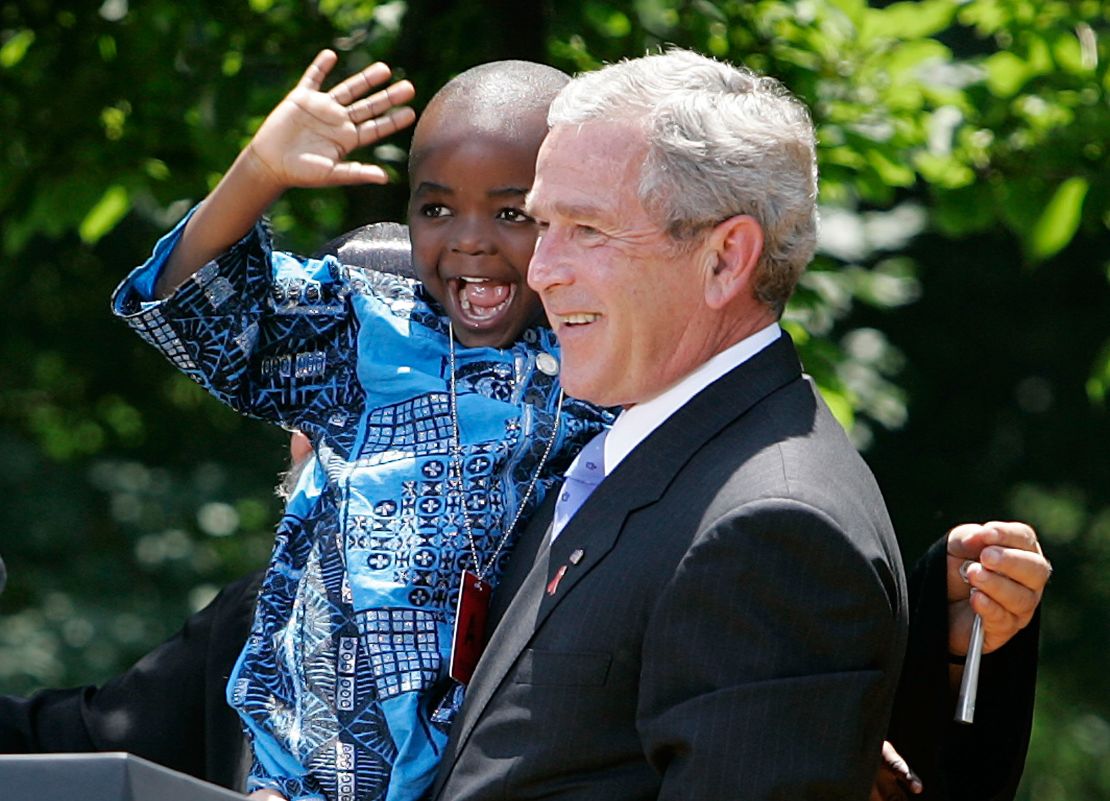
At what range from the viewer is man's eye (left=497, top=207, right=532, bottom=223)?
2.69 meters

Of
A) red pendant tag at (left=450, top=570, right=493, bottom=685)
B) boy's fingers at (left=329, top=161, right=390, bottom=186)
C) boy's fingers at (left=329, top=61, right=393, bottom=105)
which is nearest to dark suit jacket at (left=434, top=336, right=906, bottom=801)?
red pendant tag at (left=450, top=570, right=493, bottom=685)

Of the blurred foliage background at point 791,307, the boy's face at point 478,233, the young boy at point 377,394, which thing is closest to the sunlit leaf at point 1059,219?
the blurred foliage background at point 791,307

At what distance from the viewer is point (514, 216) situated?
8.85 feet

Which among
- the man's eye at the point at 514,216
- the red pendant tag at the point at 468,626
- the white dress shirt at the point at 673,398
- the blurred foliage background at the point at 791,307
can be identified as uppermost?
the man's eye at the point at 514,216

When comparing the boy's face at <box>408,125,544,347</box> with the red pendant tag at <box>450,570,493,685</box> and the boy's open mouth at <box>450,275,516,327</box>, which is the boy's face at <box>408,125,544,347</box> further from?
the red pendant tag at <box>450,570,493,685</box>

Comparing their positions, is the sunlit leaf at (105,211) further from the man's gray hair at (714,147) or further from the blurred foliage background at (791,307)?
the man's gray hair at (714,147)

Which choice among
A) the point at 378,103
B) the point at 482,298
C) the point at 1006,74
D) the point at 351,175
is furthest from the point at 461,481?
the point at 1006,74

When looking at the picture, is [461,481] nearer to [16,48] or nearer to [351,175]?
[351,175]

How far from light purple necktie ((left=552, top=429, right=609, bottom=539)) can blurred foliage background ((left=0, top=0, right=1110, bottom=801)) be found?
1654mm

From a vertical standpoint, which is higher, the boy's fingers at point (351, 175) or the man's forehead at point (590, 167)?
the man's forehead at point (590, 167)

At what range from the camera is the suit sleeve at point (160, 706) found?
3188 millimetres

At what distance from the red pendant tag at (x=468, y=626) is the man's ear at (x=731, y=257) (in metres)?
0.52

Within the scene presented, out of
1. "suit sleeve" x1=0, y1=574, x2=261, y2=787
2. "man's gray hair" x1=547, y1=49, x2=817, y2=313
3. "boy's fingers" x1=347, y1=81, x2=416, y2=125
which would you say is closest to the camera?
"man's gray hair" x1=547, y1=49, x2=817, y2=313

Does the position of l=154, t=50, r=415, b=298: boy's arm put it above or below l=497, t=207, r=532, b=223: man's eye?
above
